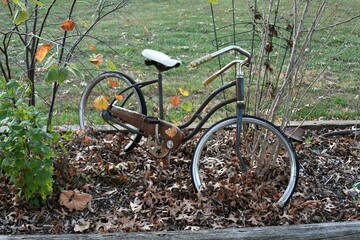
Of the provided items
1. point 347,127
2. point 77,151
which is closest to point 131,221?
point 77,151

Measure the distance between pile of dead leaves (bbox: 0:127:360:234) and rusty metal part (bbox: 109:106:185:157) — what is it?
0.25 metres

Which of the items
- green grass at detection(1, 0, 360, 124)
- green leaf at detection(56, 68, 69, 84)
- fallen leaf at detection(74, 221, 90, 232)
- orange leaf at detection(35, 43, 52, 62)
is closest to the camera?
green leaf at detection(56, 68, 69, 84)

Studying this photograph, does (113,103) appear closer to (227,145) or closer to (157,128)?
(157,128)

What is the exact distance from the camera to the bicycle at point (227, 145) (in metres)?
3.97

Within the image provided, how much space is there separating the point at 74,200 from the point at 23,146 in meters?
0.53

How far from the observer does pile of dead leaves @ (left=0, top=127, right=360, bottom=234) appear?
3727mm

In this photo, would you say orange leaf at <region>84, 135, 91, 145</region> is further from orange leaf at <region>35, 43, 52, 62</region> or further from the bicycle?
orange leaf at <region>35, 43, 52, 62</region>

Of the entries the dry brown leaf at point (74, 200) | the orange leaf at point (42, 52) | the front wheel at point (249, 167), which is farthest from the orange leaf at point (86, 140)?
the orange leaf at point (42, 52)

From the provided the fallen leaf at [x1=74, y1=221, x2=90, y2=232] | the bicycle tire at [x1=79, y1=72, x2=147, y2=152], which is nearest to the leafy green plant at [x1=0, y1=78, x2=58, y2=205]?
the fallen leaf at [x1=74, y1=221, x2=90, y2=232]

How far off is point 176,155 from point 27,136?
144 cm

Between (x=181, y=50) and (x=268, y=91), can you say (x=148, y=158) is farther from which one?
(x=181, y=50)

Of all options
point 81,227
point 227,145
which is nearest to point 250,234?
point 81,227

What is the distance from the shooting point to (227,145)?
4.86m

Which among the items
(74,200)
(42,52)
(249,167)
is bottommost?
(74,200)
